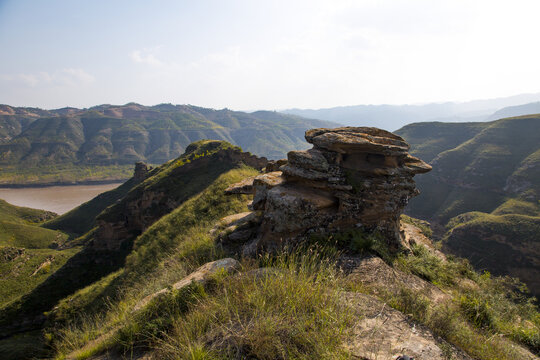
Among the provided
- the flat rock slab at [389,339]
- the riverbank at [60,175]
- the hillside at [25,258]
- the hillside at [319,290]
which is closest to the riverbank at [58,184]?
the riverbank at [60,175]

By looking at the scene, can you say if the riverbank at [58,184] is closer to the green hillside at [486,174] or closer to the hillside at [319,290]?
the hillside at [319,290]

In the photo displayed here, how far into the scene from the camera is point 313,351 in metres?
3.41

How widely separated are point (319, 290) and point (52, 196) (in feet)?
550

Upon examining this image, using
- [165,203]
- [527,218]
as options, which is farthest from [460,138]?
[165,203]

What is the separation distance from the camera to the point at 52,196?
125 metres

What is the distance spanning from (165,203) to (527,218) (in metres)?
87.3

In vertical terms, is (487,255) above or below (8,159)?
below

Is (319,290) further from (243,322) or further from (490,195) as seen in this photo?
(490,195)

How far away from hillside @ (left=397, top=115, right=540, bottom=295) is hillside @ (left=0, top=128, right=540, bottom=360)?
39.2 m

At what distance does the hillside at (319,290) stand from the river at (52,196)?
396 ft

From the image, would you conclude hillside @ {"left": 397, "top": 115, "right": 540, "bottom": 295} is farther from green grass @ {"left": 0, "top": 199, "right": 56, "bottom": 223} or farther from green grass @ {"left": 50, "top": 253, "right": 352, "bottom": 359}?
green grass @ {"left": 0, "top": 199, "right": 56, "bottom": 223}

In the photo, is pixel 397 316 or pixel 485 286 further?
pixel 485 286

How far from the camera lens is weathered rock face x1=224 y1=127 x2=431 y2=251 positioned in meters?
8.60

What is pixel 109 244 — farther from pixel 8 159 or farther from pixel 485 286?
pixel 8 159
